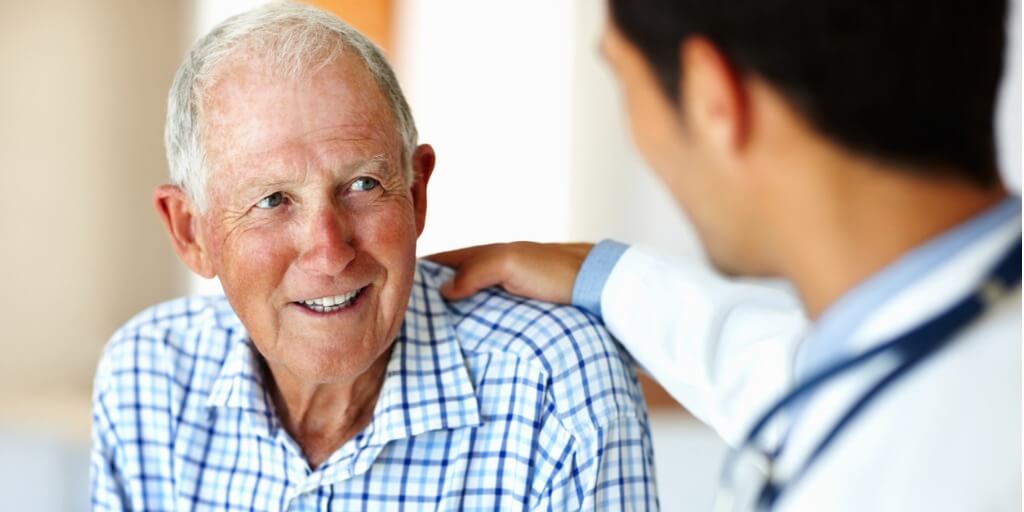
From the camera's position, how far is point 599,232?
3641 millimetres

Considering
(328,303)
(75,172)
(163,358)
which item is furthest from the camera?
(75,172)

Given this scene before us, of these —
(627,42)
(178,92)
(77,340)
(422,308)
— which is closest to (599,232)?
(77,340)

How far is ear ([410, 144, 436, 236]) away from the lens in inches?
63.3

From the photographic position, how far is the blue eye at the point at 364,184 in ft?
4.80

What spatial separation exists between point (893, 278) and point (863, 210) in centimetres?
4

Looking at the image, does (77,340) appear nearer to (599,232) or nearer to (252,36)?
(599,232)

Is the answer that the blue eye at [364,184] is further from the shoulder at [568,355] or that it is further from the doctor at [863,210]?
the doctor at [863,210]

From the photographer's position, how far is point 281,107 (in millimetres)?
1396

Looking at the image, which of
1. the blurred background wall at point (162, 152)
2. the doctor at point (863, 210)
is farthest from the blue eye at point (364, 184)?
the blurred background wall at point (162, 152)

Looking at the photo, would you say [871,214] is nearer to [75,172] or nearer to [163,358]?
[163,358]

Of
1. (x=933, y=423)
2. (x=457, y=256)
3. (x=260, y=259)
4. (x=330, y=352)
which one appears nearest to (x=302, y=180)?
(x=260, y=259)

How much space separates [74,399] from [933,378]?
11.7 ft

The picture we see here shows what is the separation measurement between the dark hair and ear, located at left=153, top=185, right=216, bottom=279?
1074 millimetres

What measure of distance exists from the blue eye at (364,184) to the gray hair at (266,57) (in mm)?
68
